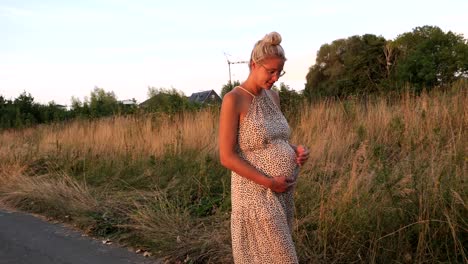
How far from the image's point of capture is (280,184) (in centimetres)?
289

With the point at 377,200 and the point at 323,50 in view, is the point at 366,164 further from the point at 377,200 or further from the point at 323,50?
the point at 323,50

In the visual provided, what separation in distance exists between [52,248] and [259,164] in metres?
4.29

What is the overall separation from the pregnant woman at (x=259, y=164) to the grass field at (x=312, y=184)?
5.57ft

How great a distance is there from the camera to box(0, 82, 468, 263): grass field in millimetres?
4336

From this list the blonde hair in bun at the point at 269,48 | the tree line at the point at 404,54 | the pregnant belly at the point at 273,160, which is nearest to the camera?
the blonde hair in bun at the point at 269,48

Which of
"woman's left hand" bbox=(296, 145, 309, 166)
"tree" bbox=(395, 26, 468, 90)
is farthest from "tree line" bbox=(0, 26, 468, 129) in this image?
"woman's left hand" bbox=(296, 145, 309, 166)

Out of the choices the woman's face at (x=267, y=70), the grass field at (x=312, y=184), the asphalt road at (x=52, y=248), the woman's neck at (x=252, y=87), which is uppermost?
the woman's face at (x=267, y=70)

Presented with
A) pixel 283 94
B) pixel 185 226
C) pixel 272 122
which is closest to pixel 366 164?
pixel 185 226

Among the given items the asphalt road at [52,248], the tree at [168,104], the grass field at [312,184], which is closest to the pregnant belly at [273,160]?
the grass field at [312,184]

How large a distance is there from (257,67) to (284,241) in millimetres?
990

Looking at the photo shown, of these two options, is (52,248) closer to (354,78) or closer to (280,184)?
(280,184)

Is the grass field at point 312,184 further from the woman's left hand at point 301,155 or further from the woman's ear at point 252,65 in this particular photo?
the woman's ear at point 252,65

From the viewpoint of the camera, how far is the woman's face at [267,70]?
2.85 m

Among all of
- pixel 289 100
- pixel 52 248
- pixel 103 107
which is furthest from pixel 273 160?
pixel 103 107
